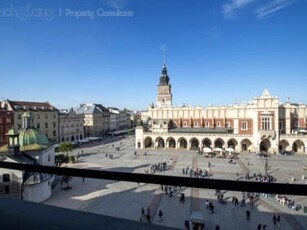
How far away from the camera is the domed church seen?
47.1ft

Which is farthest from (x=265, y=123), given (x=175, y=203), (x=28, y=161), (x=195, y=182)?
(x=195, y=182)

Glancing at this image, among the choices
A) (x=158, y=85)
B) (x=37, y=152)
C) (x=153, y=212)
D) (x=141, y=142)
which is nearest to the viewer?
(x=153, y=212)

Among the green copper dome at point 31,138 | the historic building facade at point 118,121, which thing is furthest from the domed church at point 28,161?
the historic building facade at point 118,121

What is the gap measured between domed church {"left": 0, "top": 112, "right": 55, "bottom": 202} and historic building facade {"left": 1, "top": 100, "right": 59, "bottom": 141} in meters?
15.8

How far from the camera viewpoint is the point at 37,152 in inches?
715

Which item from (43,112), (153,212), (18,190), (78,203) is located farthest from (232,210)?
(43,112)

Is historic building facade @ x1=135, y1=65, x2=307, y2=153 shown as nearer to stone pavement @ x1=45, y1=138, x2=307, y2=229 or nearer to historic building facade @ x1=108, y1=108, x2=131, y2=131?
stone pavement @ x1=45, y1=138, x2=307, y2=229

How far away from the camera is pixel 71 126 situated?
1885 inches

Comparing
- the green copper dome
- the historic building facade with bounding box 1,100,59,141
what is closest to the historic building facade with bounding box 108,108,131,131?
the historic building facade with bounding box 1,100,59,141

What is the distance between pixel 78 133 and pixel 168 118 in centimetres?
1889

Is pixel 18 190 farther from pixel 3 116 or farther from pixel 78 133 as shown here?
pixel 78 133

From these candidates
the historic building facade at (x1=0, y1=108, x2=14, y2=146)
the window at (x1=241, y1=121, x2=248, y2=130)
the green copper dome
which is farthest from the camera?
the window at (x1=241, y1=121, x2=248, y2=130)

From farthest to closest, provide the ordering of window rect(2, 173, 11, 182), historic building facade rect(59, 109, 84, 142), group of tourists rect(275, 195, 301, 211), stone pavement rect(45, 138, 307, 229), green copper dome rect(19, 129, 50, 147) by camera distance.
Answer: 1. historic building facade rect(59, 109, 84, 142)
2. green copper dome rect(19, 129, 50, 147)
3. window rect(2, 173, 11, 182)
4. group of tourists rect(275, 195, 301, 211)
5. stone pavement rect(45, 138, 307, 229)

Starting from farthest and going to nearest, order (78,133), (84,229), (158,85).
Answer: (158,85), (78,133), (84,229)
